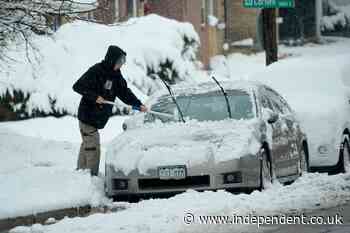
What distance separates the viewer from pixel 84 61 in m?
21.2

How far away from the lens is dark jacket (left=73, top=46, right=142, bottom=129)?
12.3 m

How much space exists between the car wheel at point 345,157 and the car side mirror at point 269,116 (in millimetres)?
2183

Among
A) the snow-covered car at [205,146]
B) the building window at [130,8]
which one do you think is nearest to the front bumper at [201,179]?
the snow-covered car at [205,146]

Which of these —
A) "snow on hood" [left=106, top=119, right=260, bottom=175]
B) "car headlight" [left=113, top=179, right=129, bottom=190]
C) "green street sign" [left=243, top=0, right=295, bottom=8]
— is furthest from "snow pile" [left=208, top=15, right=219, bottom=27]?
"car headlight" [left=113, top=179, right=129, bottom=190]

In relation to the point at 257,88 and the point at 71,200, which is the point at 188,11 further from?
the point at 71,200

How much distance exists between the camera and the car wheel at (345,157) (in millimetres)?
14234

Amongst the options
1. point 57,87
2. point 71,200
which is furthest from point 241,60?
point 71,200

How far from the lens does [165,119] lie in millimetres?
12531

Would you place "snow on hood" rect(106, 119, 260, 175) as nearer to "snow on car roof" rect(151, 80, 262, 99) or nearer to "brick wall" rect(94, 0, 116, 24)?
"snow on car roof" rect(151, 80, 262, 99)

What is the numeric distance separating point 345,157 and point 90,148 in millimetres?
4277

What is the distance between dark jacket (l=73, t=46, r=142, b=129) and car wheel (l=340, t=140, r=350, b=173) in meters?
3.53

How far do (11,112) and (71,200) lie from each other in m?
8.69

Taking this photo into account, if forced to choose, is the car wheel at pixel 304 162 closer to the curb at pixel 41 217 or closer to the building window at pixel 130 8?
the curb at pixel 41 217


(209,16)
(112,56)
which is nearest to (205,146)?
(112,56)
